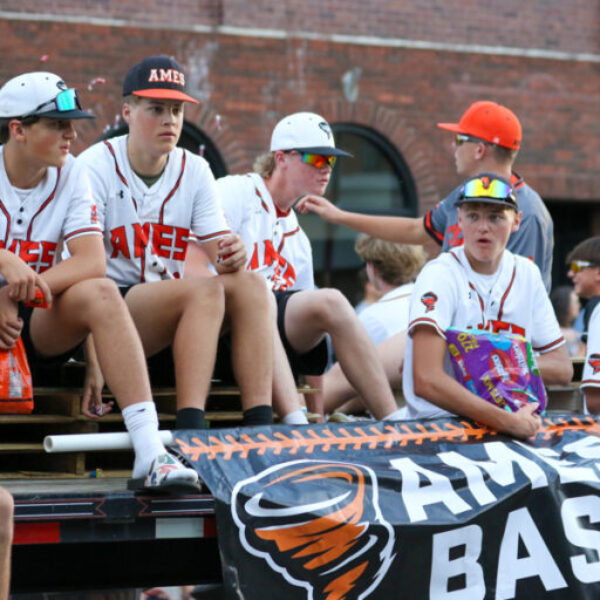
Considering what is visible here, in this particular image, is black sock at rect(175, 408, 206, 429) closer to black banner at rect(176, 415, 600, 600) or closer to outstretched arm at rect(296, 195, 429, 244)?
black banner at rect(176, 415, 600, 600)

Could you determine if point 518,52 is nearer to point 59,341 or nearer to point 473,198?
point 473,198

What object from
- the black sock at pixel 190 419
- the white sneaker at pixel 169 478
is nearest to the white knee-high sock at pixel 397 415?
the black sock at pixel 190 419

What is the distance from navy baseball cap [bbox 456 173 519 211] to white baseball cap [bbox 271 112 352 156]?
2.06ft

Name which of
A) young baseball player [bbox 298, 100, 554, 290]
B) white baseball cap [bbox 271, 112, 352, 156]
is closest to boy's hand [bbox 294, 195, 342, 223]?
young baseball player [bbox 298, 100, 554, 290]

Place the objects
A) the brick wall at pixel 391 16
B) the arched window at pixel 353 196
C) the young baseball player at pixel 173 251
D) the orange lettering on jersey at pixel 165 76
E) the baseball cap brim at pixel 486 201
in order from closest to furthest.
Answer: the young baseball player at pixel 173 251 → the orange lettering on jersey at pixel 165 76 → the baseball cap brim at pixel 486 201 → the brick wall at pixel 391 16 → the arched window at pixel 353 196

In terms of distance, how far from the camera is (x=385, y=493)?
4.15m

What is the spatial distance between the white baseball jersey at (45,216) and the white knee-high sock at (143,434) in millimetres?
738

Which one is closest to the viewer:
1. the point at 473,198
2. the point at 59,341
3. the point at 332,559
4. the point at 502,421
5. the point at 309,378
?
the point at 332,559

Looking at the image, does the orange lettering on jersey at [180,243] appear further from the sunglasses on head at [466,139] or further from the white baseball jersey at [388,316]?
the white baseball jersey at [388,316]

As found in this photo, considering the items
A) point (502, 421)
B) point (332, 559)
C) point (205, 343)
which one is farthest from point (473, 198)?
point (332, 559)

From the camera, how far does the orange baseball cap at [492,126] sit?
586 cm

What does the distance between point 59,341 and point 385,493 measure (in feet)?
4.04

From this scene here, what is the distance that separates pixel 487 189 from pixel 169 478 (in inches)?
76.0

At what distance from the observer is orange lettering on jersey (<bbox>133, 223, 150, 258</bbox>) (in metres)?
4.86
